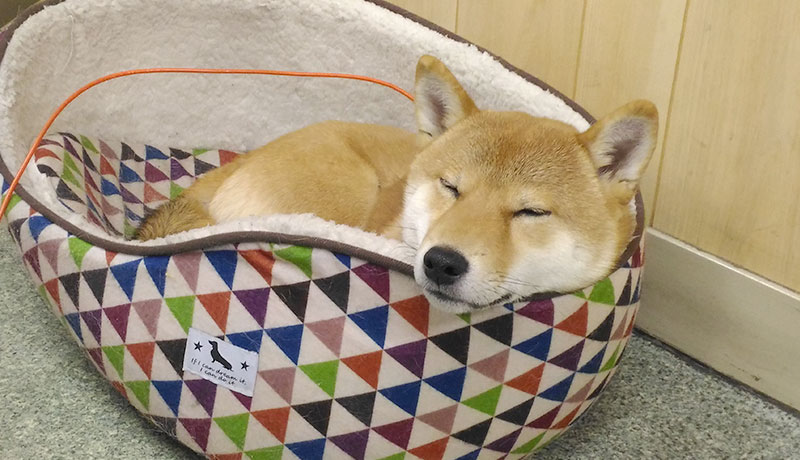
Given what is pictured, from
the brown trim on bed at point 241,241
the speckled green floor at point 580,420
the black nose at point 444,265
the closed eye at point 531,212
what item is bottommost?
the speckled green floor at point 580,420

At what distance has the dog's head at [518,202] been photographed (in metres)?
0.99

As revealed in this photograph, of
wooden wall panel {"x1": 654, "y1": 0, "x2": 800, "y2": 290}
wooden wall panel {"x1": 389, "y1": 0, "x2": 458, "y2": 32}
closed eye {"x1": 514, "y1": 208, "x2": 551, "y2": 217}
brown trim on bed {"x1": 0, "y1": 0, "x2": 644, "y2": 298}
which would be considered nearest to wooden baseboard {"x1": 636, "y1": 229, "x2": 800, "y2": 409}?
wooden wall panel {"x1": 654, "y1": 0, "x2": 800, "y2": 290}

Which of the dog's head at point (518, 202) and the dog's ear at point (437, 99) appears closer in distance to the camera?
the dog's head at point (518, 202)

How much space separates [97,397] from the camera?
1382 millimetres

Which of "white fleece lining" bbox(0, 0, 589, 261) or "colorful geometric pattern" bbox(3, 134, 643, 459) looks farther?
"white fleece lining" bbox(0, 0, 589, 261)

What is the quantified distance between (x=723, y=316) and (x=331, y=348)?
82cm

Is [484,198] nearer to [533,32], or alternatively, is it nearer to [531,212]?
[531,212]

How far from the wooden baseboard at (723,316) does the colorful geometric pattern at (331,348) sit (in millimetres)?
301

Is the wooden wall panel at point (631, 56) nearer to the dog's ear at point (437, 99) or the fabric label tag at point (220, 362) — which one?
the dog's ear at point (437, 99)

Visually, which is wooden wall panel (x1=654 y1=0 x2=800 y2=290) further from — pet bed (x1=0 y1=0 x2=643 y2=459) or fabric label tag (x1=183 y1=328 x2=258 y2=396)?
fabric label tag (x1=183 y1=328 x2=258 y2=396)

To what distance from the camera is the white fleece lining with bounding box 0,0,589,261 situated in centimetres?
153

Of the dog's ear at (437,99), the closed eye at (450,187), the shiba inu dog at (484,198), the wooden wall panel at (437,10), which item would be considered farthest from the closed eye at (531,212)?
the wooden wall panel at (437,10)

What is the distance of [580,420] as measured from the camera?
138 cm

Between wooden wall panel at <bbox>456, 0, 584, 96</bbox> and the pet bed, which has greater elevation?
wooden wall panel at <bbox>456, 0, 584, 96</bbox>
